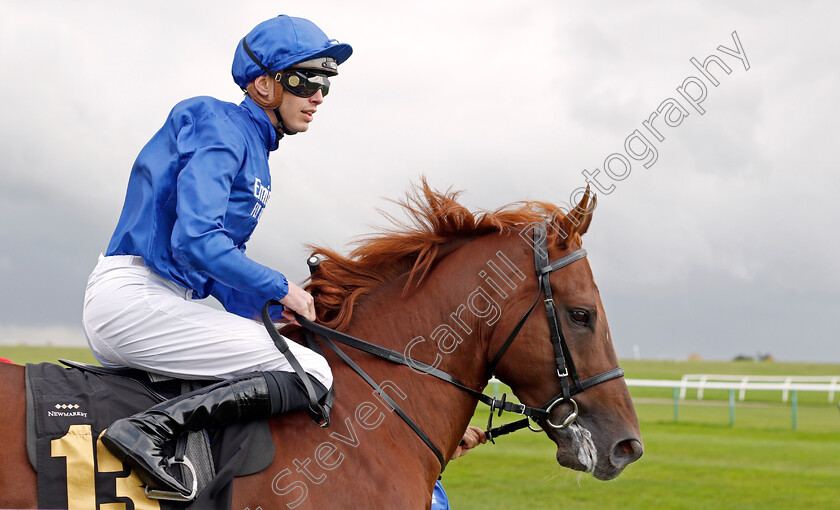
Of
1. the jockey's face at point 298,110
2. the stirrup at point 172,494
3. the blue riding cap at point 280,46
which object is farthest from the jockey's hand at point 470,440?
Result: the blue riding cap at point 280,46

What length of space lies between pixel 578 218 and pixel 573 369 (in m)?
0.66

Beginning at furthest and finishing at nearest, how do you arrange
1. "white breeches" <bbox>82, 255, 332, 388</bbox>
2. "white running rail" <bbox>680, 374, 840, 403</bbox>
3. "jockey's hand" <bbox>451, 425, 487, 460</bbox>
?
"white running rail" <bbox>680, 374, 840, 403</bbox>
"jockey's hand" <bbox>451, 425, 487, 460</bbox>
"white breeches" <bbox>82, 255, 332, 388</bbox>

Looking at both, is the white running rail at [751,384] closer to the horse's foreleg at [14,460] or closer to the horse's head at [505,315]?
the horse's head at [505,315]

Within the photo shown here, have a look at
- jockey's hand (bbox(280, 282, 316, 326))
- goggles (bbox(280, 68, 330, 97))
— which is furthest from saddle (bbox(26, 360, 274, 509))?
goggles (bbox(280, 68, 330, 97))

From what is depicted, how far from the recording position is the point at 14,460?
235 centimetres

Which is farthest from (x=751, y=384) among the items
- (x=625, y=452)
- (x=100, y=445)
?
(x=100, y=445)

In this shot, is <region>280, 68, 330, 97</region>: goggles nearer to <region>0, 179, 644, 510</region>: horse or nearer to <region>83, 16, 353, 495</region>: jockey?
<region>83, 16, 353, 495</region>: jockey

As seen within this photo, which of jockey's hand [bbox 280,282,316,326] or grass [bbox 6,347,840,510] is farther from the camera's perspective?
grass [bbox 6,347,840,510]

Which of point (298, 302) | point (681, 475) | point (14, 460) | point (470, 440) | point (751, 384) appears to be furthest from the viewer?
point (751, 384)

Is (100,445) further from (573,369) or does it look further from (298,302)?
(573,369)

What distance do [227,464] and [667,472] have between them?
9868mm

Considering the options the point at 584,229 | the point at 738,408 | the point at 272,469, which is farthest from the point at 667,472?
the point at 738,408

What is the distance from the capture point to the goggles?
118 inches

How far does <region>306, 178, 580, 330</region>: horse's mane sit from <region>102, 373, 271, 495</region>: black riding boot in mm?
595
